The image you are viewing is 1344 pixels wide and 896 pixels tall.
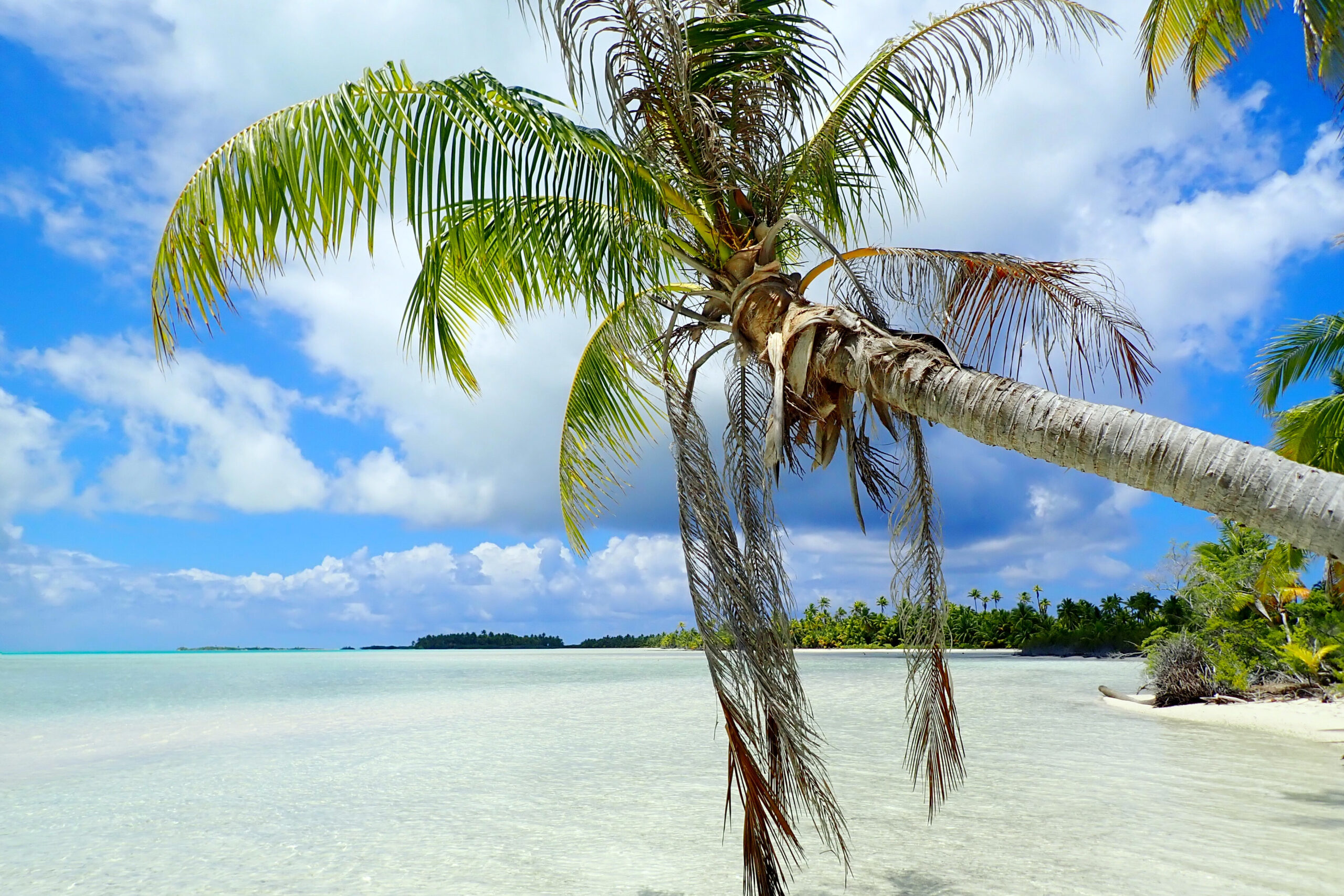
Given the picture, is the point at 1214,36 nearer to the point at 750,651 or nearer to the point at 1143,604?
the point at 750,651

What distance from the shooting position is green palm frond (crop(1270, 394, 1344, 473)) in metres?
9.16

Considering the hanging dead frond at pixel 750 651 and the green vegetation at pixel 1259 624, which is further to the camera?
the green vegetation at pixel 1259 624

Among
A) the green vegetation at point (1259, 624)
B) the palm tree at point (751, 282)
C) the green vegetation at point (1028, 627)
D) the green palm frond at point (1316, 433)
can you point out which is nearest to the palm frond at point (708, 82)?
the palm tree at point (751, 282)

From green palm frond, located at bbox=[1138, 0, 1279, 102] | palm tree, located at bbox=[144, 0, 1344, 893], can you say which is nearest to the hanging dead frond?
palm tree, located at bbox=[144, 0, 1344, 893]

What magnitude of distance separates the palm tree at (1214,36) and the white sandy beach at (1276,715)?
708 centimetres

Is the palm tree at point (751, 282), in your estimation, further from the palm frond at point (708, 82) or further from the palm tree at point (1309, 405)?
the palm tree at point (1309, 405)

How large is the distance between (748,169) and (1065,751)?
771cm

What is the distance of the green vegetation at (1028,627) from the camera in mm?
33719

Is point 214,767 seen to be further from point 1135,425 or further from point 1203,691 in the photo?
point 1203,691

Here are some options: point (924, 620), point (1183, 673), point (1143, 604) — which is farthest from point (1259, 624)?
point (1143, 604)

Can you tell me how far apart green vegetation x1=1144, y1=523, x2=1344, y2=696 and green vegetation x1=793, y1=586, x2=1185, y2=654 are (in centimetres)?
1340

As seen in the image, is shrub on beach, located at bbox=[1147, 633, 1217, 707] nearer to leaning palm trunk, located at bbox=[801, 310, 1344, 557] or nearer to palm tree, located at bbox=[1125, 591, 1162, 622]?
leaning palm trunk, located at bbox=[801, 310, 1344, 557]

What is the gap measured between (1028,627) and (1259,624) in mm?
29937

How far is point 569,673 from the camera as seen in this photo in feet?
97.7
